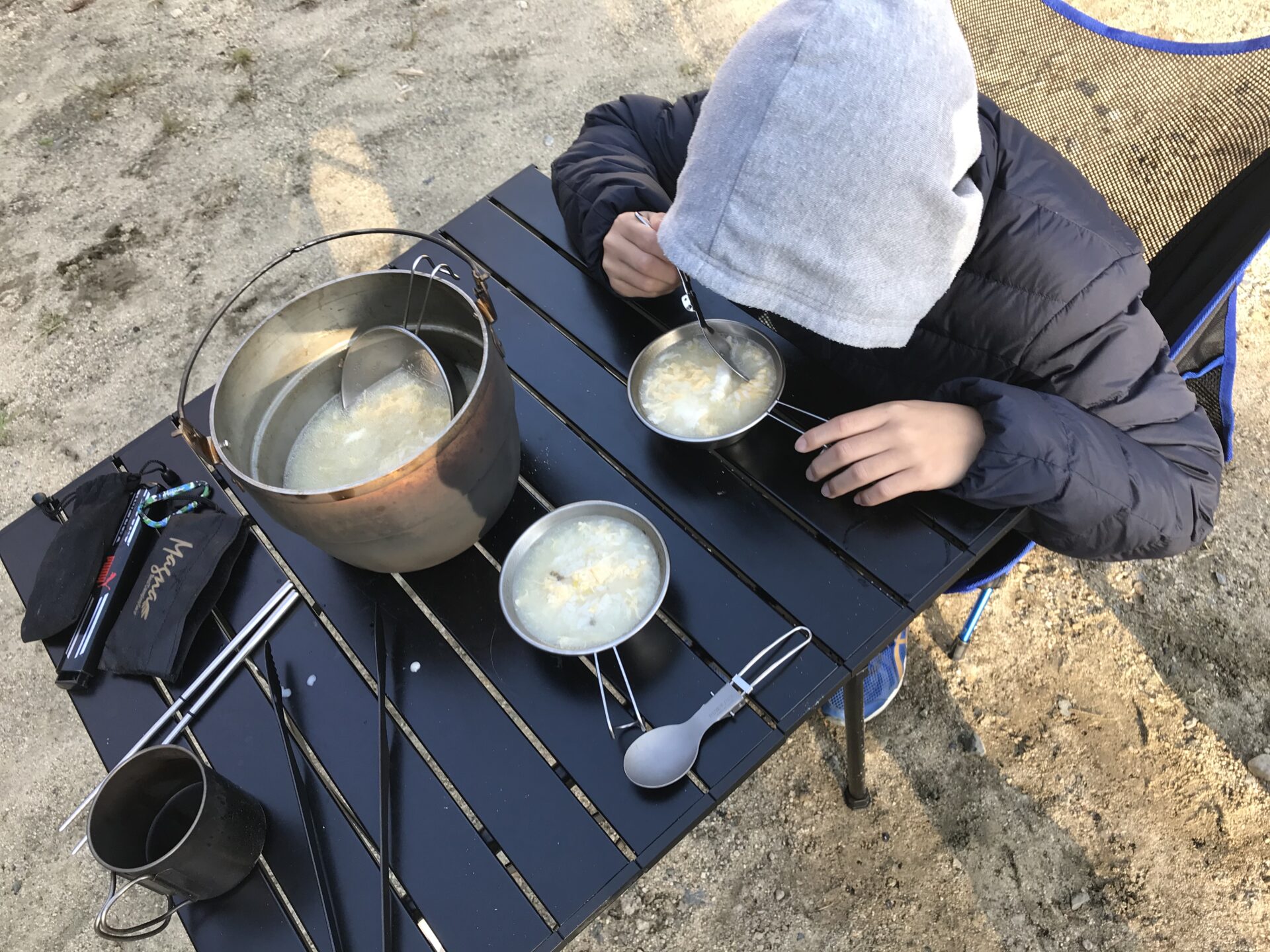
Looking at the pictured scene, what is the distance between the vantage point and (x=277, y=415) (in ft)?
4.18

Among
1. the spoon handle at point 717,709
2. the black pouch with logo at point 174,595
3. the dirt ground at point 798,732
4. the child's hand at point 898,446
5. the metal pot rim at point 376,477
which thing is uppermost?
the metal pot rim at point 376,477

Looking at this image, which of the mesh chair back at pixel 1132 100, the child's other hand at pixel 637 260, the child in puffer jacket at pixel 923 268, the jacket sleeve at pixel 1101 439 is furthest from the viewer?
the mesh chair back at pixel 1132 100

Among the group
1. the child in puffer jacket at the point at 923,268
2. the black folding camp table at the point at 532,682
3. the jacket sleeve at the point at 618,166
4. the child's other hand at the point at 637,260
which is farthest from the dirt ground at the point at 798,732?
the jacket sleeve at the point at 618,166

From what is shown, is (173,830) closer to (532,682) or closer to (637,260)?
(532,682)

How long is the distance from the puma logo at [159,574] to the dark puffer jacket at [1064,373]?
1237mm

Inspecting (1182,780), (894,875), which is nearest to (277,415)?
(894,875)

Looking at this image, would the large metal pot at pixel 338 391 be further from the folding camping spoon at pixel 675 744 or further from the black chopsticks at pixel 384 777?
the folding camping spoon at pixel 675 744

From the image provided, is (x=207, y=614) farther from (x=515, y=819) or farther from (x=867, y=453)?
(x=867, y=453)

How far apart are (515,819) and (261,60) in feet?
13.9

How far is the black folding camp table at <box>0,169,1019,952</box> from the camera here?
44.6 inches

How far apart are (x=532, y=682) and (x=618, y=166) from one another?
1.14 m

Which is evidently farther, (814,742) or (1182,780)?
(814,742)

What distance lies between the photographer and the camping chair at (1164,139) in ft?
5.31

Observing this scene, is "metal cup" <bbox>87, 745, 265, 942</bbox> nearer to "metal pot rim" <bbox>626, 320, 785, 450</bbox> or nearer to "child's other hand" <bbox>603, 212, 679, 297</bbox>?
"metal pot rim" <bbox>626, 320, 785, 450</bbox>
